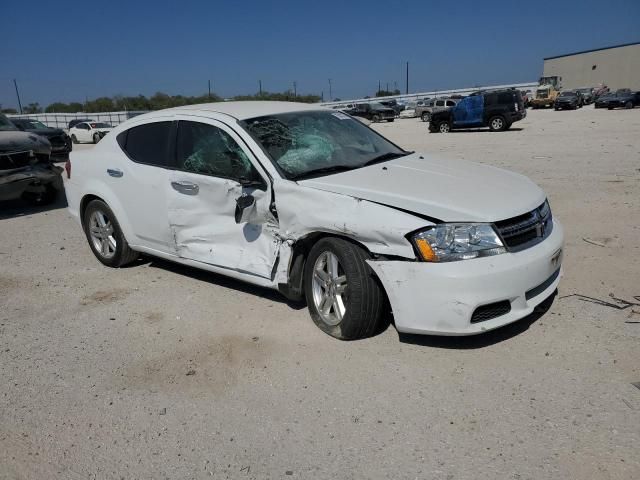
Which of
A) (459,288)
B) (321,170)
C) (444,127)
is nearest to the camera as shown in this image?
(459,288)

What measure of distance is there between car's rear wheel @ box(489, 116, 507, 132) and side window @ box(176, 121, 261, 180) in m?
21.3

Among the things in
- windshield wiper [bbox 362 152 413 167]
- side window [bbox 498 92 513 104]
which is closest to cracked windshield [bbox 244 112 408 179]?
windshield wiper [bbox 362 152 413 167]

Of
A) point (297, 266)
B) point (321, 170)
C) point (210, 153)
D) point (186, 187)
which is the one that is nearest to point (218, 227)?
point (186, 187)

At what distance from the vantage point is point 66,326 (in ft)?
14.1

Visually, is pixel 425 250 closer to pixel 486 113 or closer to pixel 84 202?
pixel 84 202

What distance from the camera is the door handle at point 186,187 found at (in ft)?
14.3

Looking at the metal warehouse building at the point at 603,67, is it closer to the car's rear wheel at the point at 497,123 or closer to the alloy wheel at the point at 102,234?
the car's rear wheel at the point at 497,123

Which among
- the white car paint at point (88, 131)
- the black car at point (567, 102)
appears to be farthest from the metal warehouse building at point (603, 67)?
the white car paint at point (88, 131)

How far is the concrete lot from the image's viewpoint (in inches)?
101

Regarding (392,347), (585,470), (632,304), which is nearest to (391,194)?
(392,347)

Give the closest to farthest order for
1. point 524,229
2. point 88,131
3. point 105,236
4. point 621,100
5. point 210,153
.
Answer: point 524,229, point 210,153, point 105,236, point 88,131, point 621,100

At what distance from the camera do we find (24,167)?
28.1ft

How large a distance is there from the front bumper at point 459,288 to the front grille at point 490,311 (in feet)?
0.06

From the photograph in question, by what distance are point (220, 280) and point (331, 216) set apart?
1933mm
